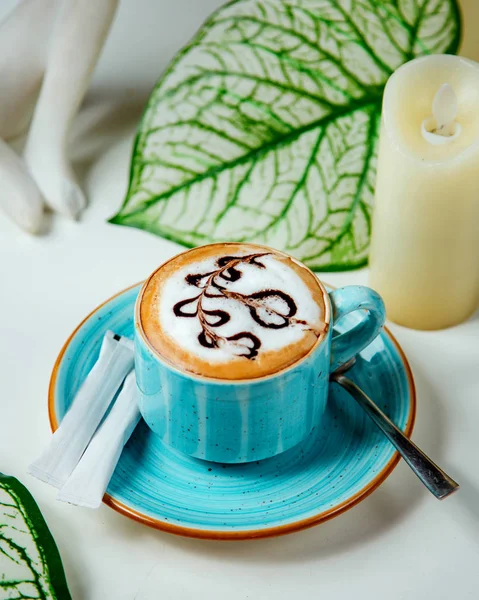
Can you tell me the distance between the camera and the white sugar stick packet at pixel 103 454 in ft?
1.51

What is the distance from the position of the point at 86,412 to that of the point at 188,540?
4.2 inches

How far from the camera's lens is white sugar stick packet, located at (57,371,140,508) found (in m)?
0.46

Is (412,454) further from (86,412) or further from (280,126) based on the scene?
(280,126)

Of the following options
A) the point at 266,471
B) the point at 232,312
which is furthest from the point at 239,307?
the point at 266,471

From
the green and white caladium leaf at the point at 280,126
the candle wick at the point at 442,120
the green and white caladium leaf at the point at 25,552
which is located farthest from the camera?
the green and white caladium leaf at the point at 280,126

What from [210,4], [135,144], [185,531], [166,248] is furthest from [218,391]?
[210,4]

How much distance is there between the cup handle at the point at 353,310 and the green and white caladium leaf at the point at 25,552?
0.69ft

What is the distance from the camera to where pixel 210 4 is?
3.00 feet

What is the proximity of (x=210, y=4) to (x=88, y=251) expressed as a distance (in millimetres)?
387

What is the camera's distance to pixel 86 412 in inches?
20.1

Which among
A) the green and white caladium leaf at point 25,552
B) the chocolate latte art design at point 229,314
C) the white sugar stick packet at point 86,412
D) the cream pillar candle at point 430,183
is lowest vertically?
the green and white caladium leaf at point 25,552

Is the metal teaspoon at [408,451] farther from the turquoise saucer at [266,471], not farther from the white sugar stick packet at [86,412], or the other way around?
the white sugar stick packet at [86,412]

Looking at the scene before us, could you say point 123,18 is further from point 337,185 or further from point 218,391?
point 218,391

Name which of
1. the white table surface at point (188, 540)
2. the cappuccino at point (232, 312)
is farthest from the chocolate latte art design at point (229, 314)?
the white table surface at point (188, 540)
